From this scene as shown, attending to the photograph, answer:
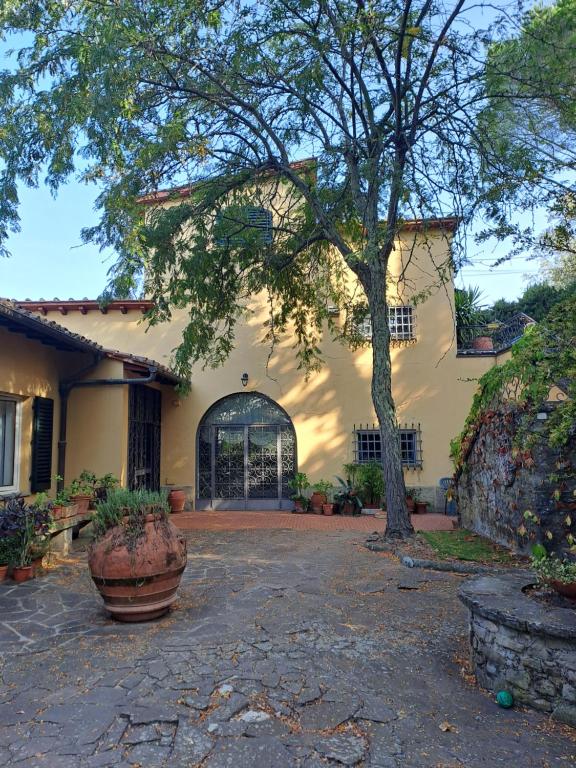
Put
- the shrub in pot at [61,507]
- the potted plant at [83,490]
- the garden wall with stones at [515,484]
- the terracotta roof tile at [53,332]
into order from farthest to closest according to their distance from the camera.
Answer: the potted plant at [83,490] → the shrub in pot at [61,507] → the terracotta roof tile at [53,332] → the garden wall with stones at [515,484]

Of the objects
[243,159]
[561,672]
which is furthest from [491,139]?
[561,672]

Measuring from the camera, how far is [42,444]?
799 centimetres

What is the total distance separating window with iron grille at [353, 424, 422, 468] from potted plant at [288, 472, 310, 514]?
4.42ft

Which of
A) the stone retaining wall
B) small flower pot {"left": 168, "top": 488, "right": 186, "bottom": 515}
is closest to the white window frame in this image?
small flower pot {"left": 168, "top": 488, "right": 186, "bottom": 515}

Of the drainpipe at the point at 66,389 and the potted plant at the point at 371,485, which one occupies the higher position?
the drainpipe at the point at 66,389

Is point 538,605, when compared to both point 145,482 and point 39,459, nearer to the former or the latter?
point 39,459

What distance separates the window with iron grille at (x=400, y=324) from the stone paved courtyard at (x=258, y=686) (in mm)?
7889

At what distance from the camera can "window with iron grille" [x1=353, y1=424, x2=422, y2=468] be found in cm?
1195

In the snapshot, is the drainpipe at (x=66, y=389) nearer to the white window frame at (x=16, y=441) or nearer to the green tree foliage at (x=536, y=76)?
the white window frame at (x=16, y=441)

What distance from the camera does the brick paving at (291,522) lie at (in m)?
9.56

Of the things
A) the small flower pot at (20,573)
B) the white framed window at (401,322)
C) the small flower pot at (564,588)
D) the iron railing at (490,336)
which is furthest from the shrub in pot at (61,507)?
the iron railing at (490,336)

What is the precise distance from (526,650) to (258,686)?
162cm

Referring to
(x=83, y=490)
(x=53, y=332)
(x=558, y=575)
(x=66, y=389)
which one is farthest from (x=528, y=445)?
(x=66, y=389)

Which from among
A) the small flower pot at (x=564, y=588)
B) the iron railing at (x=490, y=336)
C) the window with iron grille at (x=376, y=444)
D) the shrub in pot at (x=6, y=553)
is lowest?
the shrub in pot at (x=6, y=553)
